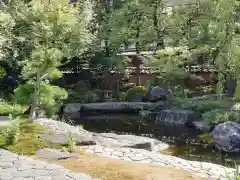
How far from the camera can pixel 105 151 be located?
1054 cm

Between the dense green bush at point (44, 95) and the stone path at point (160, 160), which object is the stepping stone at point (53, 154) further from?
the dense green bush at point (44, 95)

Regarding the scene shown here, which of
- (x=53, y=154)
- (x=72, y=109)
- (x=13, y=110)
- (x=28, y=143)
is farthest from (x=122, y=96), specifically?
(x=53, y=154)

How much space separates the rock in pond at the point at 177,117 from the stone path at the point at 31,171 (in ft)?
36.6

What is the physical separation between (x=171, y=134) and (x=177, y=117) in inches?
111

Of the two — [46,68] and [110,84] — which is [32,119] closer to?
[46,68]

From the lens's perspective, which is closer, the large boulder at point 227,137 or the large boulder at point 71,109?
the large boulder at point 227,137

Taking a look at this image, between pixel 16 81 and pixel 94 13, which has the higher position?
pixel 94 13

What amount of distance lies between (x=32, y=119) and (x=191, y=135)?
6.41 meters

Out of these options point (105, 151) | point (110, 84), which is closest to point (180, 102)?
point (110, 84)

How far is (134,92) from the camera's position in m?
25.1

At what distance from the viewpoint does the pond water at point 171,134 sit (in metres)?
12.9

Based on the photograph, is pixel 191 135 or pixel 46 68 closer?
pixel 46 68

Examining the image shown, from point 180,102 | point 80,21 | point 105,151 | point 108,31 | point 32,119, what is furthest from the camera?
point 108,31

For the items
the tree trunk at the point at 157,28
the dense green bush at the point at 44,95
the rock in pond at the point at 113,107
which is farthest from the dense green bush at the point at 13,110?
the tree trunk at the point at 157,28
